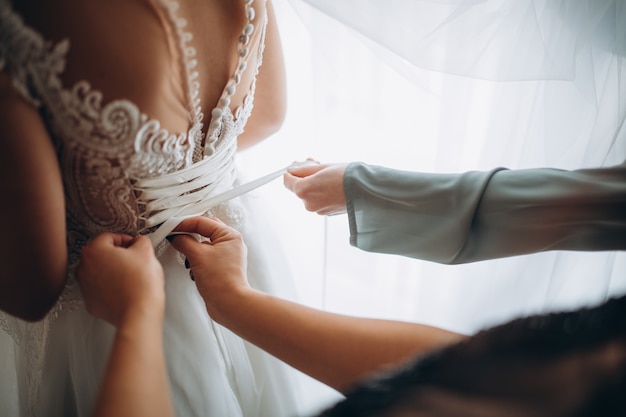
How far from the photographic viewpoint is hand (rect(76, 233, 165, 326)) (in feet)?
1.51

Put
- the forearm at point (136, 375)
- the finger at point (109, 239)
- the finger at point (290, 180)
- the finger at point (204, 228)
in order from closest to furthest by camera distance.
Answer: the forearm at point (136, 375) < the finger at point (109, 239) < the finger at point (204, 228) < the finger at point (290, 180)

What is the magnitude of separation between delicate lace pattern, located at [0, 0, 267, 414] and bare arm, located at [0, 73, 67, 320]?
2 cm

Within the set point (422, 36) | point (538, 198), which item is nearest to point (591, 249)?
point (538, 198)

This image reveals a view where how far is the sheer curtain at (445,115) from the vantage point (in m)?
0.76

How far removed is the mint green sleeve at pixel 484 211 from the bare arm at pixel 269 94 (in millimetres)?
206

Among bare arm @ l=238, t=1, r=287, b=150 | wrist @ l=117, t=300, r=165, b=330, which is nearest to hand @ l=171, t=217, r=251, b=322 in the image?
wrist @ l=117, t=300, r=165, b=330

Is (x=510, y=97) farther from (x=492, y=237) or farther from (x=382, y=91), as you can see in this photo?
(x=492, y=237)

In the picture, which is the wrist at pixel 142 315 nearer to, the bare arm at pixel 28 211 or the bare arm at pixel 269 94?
the bare arm at pixel 28 211

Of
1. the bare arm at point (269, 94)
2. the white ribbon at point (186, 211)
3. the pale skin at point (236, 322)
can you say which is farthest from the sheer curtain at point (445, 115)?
the pale skin at point (236, 322)

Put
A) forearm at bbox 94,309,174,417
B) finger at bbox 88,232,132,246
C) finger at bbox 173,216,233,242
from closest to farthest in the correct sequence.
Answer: forearm at bbox 94,309,174,417 → finger at bbox 88,232,132,246 → finger at bbox 173,216,233,242

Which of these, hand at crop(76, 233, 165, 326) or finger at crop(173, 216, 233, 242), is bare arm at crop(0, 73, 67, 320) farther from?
finger at crop(173, 216, 233, 242)

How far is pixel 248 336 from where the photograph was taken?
1.82ft

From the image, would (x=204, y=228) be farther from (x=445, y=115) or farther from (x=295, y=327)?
(x=445, y=115)

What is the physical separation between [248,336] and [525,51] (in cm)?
72
